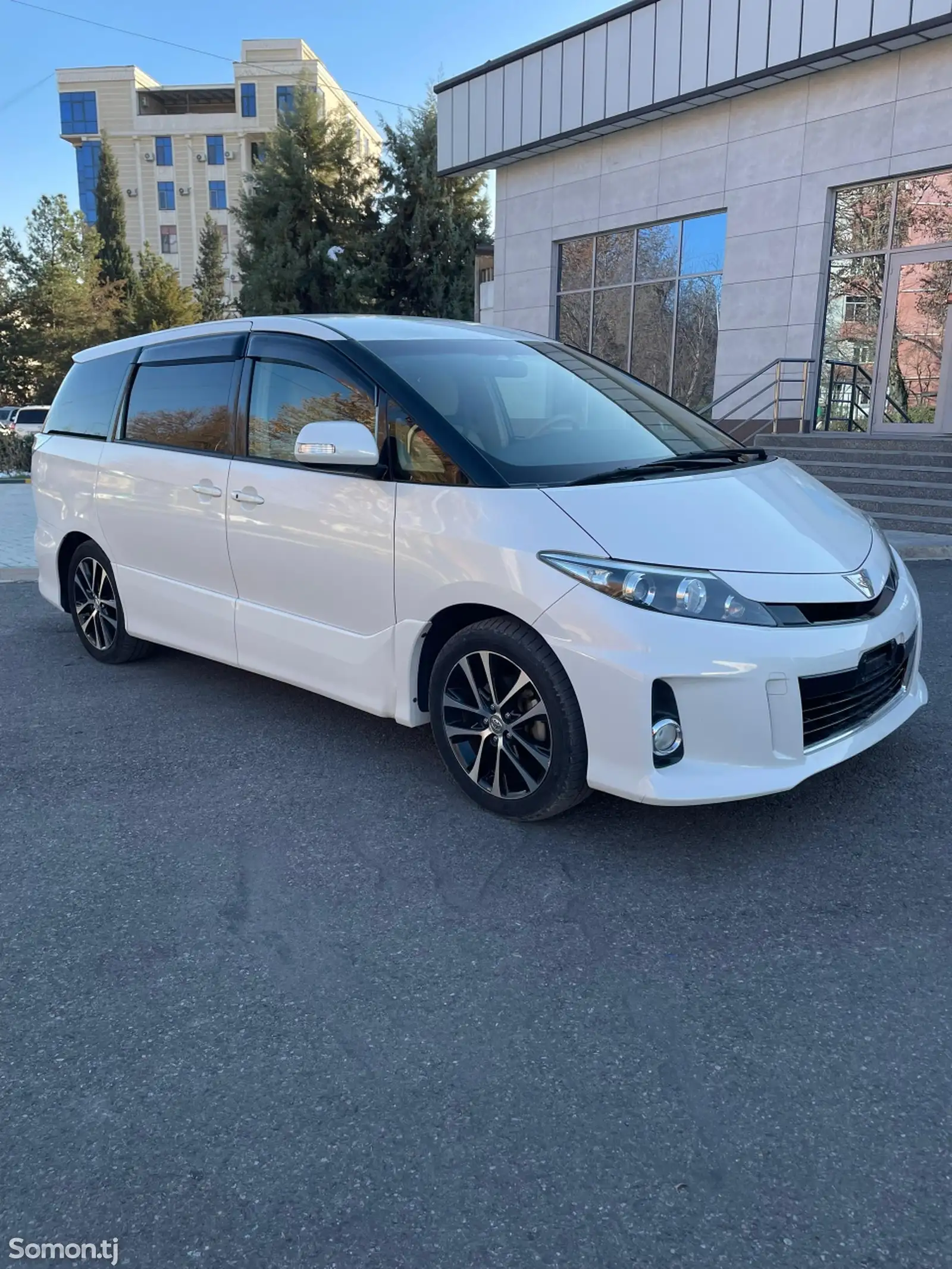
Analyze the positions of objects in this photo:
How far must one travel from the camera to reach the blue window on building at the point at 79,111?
7050cm

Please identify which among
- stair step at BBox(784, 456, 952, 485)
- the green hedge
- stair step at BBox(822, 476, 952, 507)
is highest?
stair step at BBox(784, 456, 952, 485)

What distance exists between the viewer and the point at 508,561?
329cm

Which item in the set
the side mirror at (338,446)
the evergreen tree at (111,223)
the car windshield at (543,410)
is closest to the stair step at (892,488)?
the car windshield at (543,410)

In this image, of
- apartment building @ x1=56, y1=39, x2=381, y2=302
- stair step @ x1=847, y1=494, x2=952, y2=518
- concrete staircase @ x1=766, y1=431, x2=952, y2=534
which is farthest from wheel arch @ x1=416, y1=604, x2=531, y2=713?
apartment building @ x1=56, y1=39, x2=381, y2=302

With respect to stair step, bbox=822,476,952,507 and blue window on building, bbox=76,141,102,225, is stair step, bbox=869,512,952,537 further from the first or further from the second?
blue window on building, bbox=76,141,102,225

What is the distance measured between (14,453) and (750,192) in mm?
16771

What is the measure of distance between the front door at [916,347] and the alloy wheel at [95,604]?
11.9 m

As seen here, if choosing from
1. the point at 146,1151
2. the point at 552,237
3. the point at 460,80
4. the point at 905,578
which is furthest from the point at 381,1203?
the point at 460,80

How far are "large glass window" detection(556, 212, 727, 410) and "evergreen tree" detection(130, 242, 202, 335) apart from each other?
26711 millimetres

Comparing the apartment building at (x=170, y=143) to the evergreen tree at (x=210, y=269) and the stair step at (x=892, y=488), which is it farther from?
the stair step at (x=892, y=488)

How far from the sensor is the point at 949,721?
448 centimetres

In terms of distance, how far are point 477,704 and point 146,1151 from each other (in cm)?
187

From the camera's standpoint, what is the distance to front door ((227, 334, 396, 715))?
379cm
